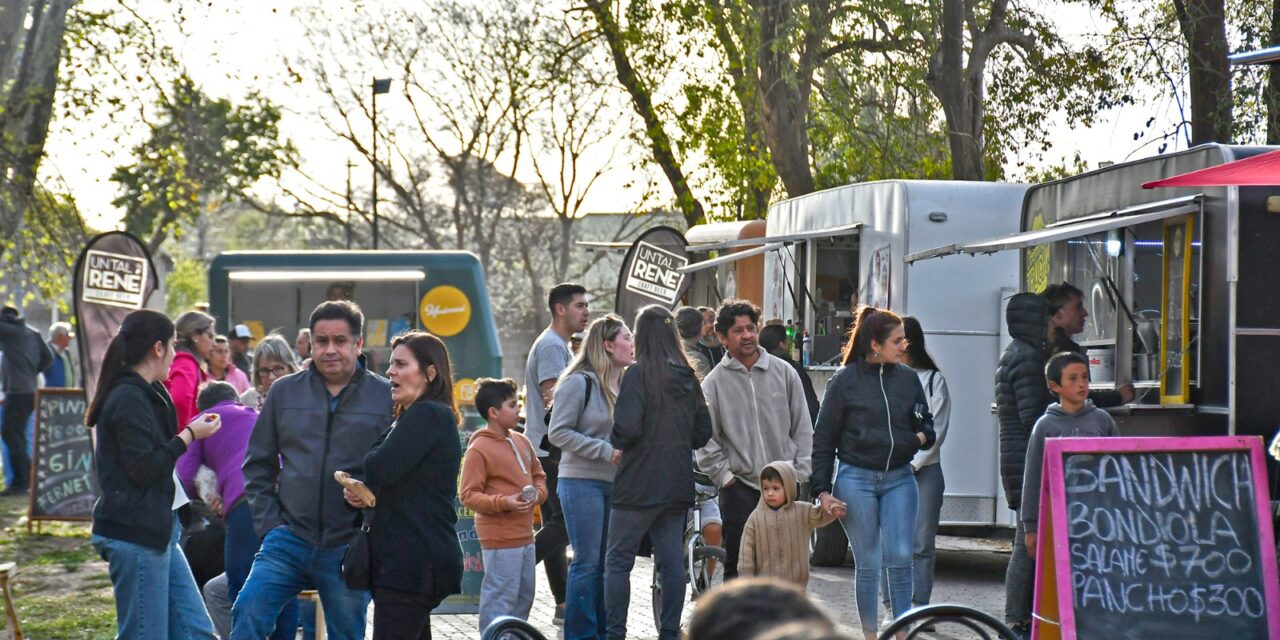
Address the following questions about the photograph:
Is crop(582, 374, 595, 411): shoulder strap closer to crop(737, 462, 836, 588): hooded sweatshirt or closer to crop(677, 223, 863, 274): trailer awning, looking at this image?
crop(737, 462, 836, 588): hooded sweatshirt

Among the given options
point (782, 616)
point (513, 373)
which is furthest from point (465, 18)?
point (782, 616)

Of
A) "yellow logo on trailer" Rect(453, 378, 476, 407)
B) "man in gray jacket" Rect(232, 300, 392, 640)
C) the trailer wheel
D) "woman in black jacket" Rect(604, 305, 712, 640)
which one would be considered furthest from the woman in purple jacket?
"yellow logo on trailer" Rect(453, 378, 476, 407)

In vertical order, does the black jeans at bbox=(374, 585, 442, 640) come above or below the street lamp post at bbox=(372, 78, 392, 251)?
below

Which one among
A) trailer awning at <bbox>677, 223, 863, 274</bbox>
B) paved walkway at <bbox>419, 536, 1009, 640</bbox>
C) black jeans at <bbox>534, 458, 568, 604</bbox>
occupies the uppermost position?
trailer awning at <bbox>677, 223, 863, 274</bbox>

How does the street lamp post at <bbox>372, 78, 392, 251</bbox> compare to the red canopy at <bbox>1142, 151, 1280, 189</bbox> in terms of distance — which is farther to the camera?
the street lamp post at <bbox>372, 78, 392, 251</bbox>

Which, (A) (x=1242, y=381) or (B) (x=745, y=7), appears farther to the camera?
(B) (x=745, y=7)

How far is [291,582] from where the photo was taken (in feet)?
21.7

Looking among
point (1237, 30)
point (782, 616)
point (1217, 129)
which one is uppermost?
point (1237, 30)

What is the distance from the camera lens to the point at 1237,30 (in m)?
16.8

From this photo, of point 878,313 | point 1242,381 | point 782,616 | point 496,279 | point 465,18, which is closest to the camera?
point 782,616

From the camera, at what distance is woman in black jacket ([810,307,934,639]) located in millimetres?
8102

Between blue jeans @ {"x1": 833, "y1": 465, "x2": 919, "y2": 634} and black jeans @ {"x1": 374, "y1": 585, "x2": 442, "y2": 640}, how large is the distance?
262 centimetres

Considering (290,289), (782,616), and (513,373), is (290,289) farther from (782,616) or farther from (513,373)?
(513,373)

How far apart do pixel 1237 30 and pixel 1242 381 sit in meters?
9.00
